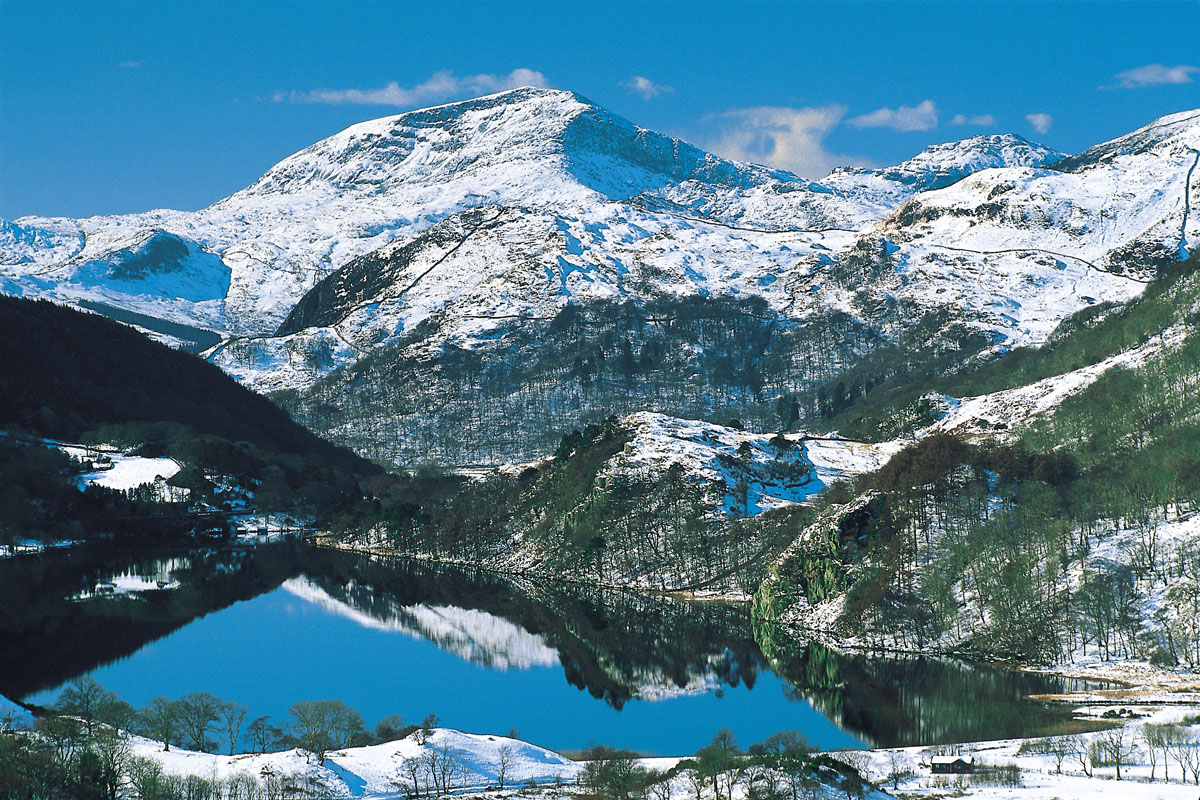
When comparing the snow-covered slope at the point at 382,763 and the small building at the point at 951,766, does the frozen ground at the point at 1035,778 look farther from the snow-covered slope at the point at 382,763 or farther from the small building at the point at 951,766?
the snow-covered slope at the point at 382,763

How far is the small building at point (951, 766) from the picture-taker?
79.4 meters

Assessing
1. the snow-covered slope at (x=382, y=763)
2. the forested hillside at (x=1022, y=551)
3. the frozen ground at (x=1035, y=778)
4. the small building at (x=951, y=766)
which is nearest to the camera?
the frozen ground at (x=1035, y=778)

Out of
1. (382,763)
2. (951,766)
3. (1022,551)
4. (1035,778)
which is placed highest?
(1022,551)

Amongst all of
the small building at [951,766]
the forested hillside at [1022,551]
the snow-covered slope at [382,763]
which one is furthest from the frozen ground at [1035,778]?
the forested hillside at [1022,551]

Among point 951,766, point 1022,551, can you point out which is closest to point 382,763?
point 951,766

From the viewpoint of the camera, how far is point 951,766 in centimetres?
7981

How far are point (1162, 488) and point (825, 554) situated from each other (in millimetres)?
43730

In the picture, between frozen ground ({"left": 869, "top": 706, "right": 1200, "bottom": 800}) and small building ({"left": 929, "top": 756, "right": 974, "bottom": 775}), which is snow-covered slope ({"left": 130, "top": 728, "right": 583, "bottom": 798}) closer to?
frozen ground ({"left": 869, "top": 706, "right": 1200, "bottom": 800})

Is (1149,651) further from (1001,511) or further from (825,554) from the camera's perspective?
(825,554)

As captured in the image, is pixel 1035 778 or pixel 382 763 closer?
pixel 1035 778

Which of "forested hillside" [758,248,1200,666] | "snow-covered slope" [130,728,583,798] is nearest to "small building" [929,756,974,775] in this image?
"snow-covered slope" [130,728,583,798]

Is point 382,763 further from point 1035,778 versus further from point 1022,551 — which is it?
point 1022,551

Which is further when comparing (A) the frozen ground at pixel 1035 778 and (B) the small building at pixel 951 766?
(B) the small building at pixel 951 766

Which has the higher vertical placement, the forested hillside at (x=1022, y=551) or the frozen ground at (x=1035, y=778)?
the forested hillside at (x=1022, y=551)
